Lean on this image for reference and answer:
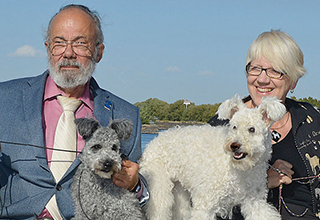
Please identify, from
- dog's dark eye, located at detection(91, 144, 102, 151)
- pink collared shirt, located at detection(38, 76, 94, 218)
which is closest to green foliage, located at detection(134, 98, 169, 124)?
pink collared shirt, located at detection(38, 76, 94, 218)

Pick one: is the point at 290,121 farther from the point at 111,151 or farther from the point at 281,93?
the point at 111,151

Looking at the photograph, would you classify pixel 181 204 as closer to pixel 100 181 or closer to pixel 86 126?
pixel 100 181

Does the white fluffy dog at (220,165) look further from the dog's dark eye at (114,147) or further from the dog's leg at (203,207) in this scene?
the dog's dark eye at (114,147)

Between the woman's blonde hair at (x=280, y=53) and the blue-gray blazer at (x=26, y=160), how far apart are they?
1875 millimetres

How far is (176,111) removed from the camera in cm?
675

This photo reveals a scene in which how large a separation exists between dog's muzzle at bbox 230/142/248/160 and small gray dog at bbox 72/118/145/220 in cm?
100

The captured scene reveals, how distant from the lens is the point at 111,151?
3.38 m

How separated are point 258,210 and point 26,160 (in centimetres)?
230

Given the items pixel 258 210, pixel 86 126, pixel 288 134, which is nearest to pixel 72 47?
pixel 86 126

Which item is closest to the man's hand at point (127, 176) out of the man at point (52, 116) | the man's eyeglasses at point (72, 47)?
the man at point (52, 116)

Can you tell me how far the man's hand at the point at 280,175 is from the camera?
4414 millimetres

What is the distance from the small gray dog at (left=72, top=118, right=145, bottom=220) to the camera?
339 cm

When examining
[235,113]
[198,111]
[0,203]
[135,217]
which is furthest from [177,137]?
[198,111]

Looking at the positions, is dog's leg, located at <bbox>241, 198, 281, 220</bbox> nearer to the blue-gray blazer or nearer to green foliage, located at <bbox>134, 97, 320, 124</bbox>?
the blue-gray blazer
